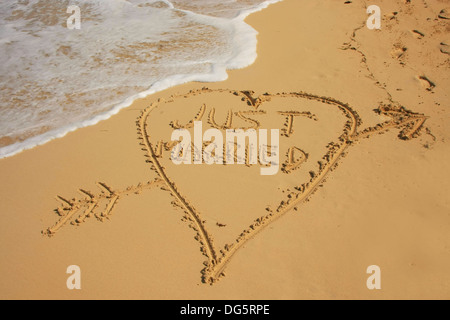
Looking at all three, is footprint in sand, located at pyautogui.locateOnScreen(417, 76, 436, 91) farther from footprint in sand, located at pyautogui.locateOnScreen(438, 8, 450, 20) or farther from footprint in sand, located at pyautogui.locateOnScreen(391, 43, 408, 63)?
footprint in sand, located at pyautogui.locateOnScreen(438, 8, 450, 20)

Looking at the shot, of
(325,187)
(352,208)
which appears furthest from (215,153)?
(352,208)

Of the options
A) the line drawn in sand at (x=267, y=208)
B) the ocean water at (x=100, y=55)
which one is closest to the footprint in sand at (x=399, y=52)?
the line drawn in sand at (x=267, y=208)

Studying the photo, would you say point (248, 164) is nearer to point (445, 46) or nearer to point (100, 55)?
point (100, 55)

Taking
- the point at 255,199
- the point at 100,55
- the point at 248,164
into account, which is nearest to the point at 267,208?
the point at 255,199

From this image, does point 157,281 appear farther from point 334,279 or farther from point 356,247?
point 356,247

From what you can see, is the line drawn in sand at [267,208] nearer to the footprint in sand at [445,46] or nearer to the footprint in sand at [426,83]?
the footprint in sand at [426,83]

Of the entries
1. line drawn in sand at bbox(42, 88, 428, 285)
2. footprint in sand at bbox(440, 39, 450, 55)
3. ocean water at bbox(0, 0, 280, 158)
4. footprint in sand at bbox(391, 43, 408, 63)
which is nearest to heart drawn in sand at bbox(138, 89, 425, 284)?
line drawn in sand at bbox(42, 88, 428, 285)
